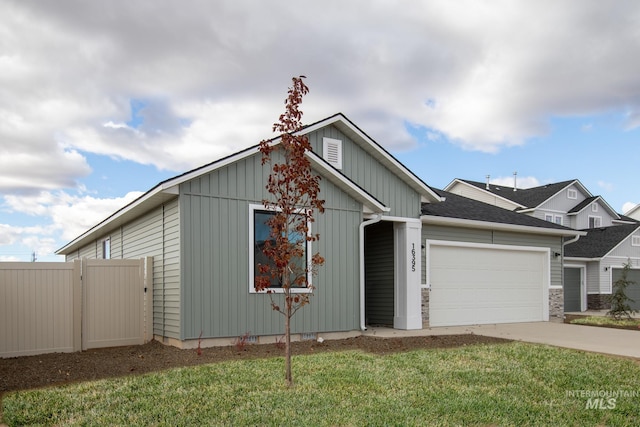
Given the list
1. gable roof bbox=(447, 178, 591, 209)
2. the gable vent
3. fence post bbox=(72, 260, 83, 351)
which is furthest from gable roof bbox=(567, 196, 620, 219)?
fence post bbox=(72, 260, 83, 351)

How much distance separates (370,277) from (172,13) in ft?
28.2

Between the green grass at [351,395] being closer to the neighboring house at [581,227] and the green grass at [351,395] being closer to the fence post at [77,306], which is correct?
the fence post at [77,306]

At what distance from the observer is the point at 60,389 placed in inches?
281

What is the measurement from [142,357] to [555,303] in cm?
1326

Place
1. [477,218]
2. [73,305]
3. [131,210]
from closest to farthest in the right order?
[73,305], [131,210], [477,218]

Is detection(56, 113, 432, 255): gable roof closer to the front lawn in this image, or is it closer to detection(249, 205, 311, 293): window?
detection(249, 205, 311, 293): window

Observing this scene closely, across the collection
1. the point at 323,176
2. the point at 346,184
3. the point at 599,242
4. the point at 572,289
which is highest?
the point at 323,176

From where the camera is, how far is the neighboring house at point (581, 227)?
2483 cm

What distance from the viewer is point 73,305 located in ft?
35.8

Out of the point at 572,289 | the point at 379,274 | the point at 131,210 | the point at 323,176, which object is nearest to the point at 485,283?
the point at 379,274

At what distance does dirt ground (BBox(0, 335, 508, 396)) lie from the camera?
802 centimetres

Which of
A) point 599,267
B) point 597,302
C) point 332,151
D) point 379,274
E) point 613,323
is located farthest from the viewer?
point 599,267

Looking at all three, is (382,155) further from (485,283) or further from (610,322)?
(610,322)

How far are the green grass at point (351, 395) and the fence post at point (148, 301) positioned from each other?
3.66m
